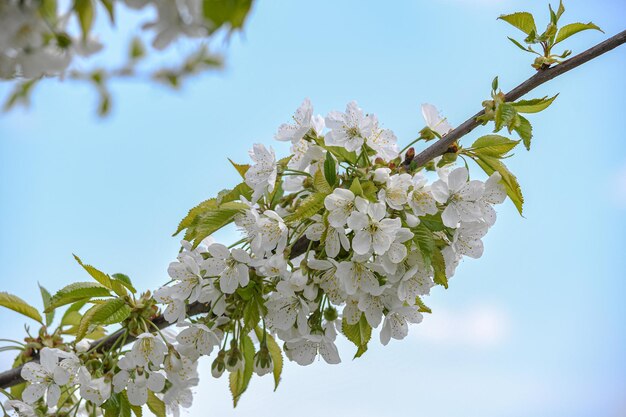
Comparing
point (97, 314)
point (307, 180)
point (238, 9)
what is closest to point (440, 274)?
point (307, 180)

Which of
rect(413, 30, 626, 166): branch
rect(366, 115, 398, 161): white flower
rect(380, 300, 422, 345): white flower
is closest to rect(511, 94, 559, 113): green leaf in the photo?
rect(413, 30, 626, 166): branch

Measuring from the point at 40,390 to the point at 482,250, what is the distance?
158 cm

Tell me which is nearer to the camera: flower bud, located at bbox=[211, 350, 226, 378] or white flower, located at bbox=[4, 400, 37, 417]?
flower bud, located at bbox=[211, 350, 226, 378]

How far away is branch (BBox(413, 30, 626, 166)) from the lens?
6.56 feet

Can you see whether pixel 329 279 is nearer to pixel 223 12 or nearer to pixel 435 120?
pixel 435 120

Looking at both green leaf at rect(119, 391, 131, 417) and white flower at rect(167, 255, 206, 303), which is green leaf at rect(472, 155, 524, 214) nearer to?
white flower at rect(167, 255, 206, 303)

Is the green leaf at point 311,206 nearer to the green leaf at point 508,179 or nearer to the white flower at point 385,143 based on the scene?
the white flower at point 385,143

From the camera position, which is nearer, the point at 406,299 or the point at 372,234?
the point at 372,234

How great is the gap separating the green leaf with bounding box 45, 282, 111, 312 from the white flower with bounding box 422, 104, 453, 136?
1211 millimetres

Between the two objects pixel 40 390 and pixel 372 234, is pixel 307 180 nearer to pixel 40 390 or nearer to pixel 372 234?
pixel 372 234

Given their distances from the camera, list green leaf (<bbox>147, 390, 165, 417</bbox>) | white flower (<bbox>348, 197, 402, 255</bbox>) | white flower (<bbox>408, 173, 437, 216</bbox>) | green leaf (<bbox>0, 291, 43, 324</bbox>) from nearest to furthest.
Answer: white flower (<bbox>348, 197, 402, 255</bbox>) < white flower (<bbox>408, 173, 437, 216</bbox>) < green leaf (<bbox>147, 390, 165, 417</bbox>) < green leaf (<bbox>0, 291, 43, 324</bbox>)

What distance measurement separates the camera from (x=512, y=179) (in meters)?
2.06

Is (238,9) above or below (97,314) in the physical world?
above

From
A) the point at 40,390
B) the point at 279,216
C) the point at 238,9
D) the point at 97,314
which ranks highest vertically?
the point at 238,9
